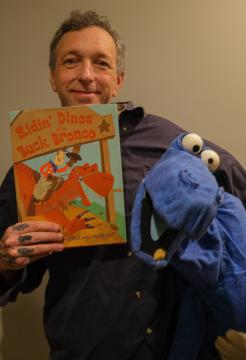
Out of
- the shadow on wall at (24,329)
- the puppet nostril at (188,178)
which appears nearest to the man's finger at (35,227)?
the puppet nostril at (188,178)

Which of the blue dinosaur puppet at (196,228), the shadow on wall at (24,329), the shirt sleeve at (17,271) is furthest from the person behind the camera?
the shadow on wall at (24,329)

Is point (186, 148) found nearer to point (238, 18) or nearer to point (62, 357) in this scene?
point (62, 357)

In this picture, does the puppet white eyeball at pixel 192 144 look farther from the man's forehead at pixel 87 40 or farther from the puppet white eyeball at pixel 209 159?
the man's forehead at pixel 87 40

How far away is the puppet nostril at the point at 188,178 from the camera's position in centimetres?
42

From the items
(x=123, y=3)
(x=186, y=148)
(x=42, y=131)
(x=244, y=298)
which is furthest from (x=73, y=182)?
(x=123, y=3)

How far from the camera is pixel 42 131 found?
0.59m

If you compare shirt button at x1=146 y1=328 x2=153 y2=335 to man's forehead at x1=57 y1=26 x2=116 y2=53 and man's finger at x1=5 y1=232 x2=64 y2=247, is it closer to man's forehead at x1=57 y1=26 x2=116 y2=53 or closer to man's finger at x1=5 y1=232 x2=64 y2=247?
man's finger at x1=5 y1=232 x2=64 y2=247

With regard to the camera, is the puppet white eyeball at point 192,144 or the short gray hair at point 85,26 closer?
the puppet white eyeball at point 192,144

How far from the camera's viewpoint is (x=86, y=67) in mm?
702

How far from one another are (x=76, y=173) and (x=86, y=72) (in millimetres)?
230

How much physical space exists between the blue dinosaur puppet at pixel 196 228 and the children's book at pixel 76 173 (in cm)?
12

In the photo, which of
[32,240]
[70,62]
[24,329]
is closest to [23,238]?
[32,240]

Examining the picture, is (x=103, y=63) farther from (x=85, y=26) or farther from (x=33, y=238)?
(x=33, y=238)

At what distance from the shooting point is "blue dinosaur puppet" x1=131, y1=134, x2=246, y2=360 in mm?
421
